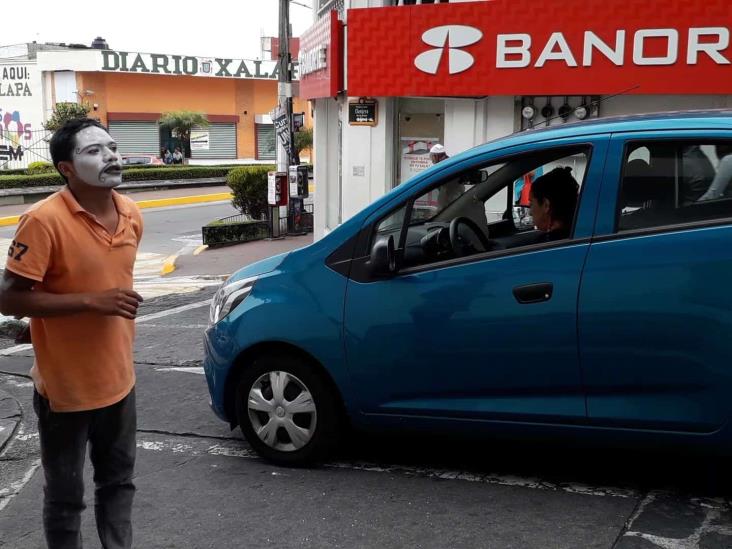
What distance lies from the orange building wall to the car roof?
50660 millimetres

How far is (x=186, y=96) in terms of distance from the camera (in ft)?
184

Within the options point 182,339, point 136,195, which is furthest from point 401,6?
point 136,195

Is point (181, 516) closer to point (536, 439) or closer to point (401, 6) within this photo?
point (536, 439)

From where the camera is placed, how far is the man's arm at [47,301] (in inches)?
129

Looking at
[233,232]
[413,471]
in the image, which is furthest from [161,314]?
[233,232]

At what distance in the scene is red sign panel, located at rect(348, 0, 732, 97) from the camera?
12.1 meters

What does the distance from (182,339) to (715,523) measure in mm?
6342

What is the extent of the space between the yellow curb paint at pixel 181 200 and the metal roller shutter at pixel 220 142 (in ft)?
71.4

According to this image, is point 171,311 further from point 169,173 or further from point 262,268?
point 169,173

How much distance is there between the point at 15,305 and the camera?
3.29 m

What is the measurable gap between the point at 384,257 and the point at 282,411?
108 cm

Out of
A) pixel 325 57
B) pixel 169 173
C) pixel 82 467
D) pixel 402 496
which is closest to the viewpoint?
pixel 82 467

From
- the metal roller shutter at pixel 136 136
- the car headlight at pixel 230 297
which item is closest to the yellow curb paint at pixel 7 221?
the car headlight at pixel 230 297

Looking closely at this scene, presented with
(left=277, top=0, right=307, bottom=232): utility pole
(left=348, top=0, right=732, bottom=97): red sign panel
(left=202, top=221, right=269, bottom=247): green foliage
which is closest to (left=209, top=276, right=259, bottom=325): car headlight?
(left=348, top=0, right=732, bottom=97): red sign panel
